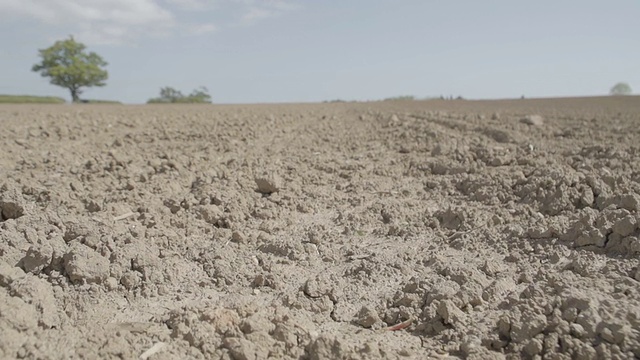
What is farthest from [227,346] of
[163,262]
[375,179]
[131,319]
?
[375,179]

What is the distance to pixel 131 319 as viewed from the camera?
109 inches

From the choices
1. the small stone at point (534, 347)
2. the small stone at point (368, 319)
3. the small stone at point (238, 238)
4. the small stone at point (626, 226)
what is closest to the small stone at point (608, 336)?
the small stone at point (534, 347)

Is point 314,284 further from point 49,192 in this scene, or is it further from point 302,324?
point 49,192

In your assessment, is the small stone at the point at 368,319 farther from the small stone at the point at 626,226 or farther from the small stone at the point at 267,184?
the small stone at the point at 267,184

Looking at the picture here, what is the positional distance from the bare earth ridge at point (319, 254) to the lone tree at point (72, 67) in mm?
31316

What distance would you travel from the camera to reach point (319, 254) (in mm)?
3607

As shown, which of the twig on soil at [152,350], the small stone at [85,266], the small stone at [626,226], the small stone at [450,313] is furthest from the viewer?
the small stone at [626,226]

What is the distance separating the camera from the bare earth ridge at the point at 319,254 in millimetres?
2477

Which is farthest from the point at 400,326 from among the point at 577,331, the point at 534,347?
the point at 577,331

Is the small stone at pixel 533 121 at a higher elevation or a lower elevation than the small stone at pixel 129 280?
higher

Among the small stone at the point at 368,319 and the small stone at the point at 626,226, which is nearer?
the small stone at the point at 368,319

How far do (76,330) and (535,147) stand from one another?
5368 mm

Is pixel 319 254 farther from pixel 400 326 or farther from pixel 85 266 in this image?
pixel 85 266

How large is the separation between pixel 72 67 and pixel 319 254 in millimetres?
34964
